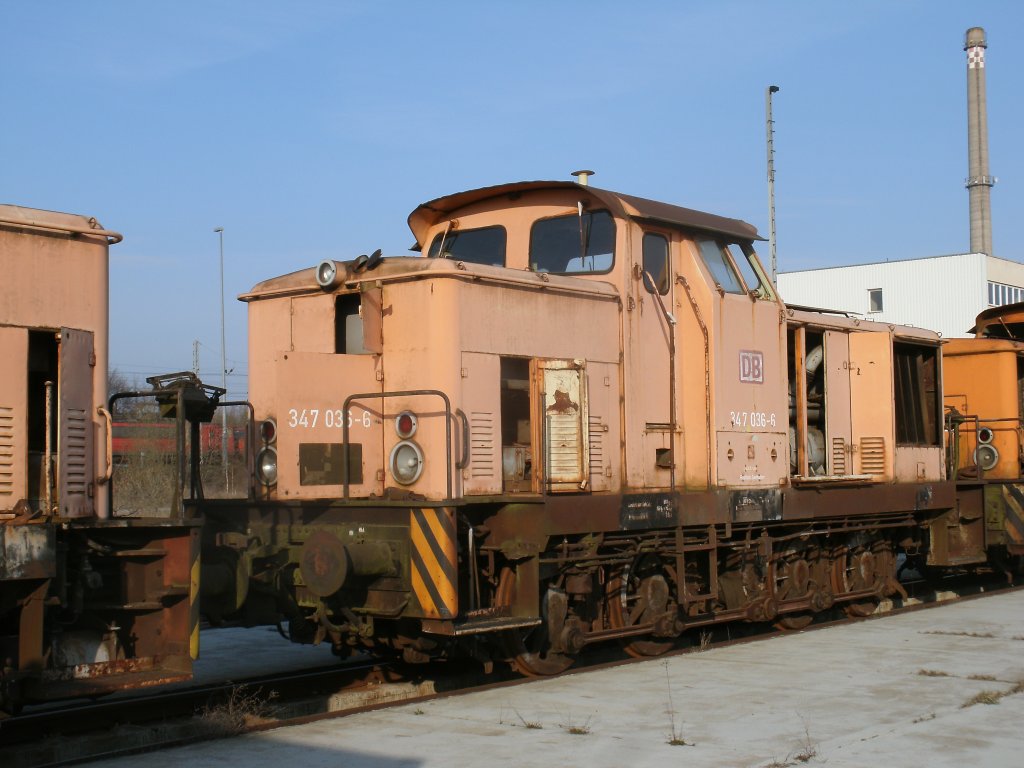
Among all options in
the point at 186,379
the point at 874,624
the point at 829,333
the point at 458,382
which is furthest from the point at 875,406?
the point at 186,379

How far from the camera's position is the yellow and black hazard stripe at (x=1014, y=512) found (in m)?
15.2

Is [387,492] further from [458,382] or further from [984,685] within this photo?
[984,685]

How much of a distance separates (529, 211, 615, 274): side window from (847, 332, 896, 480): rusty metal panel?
14.6 ft

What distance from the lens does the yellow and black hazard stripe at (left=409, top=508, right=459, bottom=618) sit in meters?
8.21

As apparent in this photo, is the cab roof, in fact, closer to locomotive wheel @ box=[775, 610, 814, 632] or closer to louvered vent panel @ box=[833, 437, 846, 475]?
louvered vent panel @ box=[833, 437, 846, 475]

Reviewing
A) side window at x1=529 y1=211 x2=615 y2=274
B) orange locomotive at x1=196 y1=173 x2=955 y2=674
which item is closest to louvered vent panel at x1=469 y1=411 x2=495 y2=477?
orange locomotive at x1=196 y1=173 x2=955 y2=674

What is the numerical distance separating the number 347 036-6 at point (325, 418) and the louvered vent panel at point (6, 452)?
279 centimetres

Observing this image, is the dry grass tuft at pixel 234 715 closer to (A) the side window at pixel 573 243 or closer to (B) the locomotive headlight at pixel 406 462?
(B) the locomotive headlight at pixel 406 462

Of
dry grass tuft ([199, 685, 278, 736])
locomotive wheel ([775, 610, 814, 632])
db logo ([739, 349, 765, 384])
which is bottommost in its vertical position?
locomotive wheel ([775, 610, 814, 632])

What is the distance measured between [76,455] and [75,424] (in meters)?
0.18

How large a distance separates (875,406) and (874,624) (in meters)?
2.52

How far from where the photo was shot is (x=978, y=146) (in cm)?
4928

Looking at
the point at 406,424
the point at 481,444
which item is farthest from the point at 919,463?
the point at 406,424

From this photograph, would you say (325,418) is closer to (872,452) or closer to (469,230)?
(469,230)
